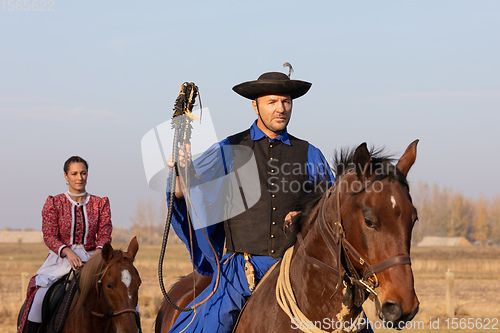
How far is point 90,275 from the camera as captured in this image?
23.3 feet

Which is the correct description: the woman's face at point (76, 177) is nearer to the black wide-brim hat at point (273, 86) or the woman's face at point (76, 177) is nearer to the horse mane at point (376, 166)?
the black wide-brim hat at point (273, 86)

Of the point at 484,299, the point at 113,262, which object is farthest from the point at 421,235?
the point at 113,262

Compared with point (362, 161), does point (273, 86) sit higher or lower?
higher

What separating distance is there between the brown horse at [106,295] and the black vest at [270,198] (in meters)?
2.42

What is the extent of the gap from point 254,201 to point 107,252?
2953 millimetres

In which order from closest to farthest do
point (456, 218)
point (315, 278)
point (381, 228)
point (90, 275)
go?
1. point (381, 228)
2. point (315, 278)
3. point (90, 275)
4. point (456, 218)

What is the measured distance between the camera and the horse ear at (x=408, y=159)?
11.8 ft

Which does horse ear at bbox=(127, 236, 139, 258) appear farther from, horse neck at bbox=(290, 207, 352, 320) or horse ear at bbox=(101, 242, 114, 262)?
horse neck at bbox=(290, 207, 352, 320)

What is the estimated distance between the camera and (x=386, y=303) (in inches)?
124

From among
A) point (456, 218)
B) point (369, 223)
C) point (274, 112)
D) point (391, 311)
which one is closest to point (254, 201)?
point (274, 112)

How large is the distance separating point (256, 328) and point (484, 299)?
18256 millimetres

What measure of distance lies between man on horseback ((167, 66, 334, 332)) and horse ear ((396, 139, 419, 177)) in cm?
90

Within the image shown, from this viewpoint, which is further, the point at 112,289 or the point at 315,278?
the point at 112,289

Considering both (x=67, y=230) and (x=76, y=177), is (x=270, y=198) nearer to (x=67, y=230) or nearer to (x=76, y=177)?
(x=76, y=177)
